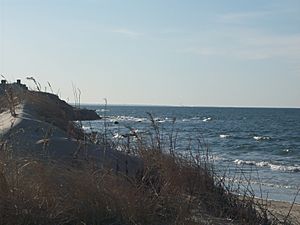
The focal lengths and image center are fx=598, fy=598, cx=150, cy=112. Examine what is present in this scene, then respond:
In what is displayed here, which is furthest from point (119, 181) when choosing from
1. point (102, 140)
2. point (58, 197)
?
point (102, 140)

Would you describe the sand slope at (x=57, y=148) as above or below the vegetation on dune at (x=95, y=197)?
above

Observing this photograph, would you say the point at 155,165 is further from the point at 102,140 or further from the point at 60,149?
the point at 102,140

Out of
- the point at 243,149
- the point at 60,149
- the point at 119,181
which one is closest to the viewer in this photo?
the point at 119,181

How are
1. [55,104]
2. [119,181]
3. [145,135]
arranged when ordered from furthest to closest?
[55,104]
[145,135]
[119,181]

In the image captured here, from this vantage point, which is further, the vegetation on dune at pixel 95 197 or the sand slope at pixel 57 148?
the sand slope at pixel 57 148

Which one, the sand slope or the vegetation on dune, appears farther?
the sand slope

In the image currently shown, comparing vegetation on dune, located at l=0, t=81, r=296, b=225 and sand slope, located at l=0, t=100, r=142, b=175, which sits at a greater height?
sand slope, located at l=0, t=100, r=142, b=175

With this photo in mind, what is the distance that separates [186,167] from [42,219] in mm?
2136

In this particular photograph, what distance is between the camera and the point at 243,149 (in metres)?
37.1

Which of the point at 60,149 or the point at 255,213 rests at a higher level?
the point at 60,149

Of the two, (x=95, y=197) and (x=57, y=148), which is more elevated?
(x=57, y=148)

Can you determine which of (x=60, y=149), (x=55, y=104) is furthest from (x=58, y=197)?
(x=55, y=104)

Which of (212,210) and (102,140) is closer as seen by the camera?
(212,210)

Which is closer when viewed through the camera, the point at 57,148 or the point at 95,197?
the point at 95,197
